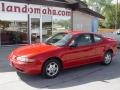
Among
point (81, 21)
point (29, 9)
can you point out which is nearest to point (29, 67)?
point (29, 9)

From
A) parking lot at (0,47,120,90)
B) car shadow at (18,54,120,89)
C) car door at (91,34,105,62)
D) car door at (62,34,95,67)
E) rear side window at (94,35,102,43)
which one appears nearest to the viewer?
parking lot at (0,47,120,90)

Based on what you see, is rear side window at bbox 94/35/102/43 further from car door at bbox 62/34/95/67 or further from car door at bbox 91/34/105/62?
car door at bbox 62/34/95/67

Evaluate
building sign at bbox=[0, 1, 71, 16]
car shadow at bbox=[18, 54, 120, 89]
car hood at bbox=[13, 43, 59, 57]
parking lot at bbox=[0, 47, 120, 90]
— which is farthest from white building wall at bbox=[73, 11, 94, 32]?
car hood at bbox=[13, 43, 59, 57]

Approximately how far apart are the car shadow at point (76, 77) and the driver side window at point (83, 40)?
0.99 m

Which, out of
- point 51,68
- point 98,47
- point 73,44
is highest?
point 73,44

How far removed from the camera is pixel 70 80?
25.9 feet

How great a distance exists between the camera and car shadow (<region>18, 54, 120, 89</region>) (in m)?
7.45

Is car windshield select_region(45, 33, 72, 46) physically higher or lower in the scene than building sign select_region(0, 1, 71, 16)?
lower

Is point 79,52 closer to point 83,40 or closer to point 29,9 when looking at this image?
point 83,40

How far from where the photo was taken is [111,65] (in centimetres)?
1026

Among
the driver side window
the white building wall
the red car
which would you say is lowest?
the red car

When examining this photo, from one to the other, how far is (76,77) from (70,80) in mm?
413

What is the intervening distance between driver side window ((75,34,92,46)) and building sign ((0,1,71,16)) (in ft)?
26.6

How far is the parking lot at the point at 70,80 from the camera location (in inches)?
284
